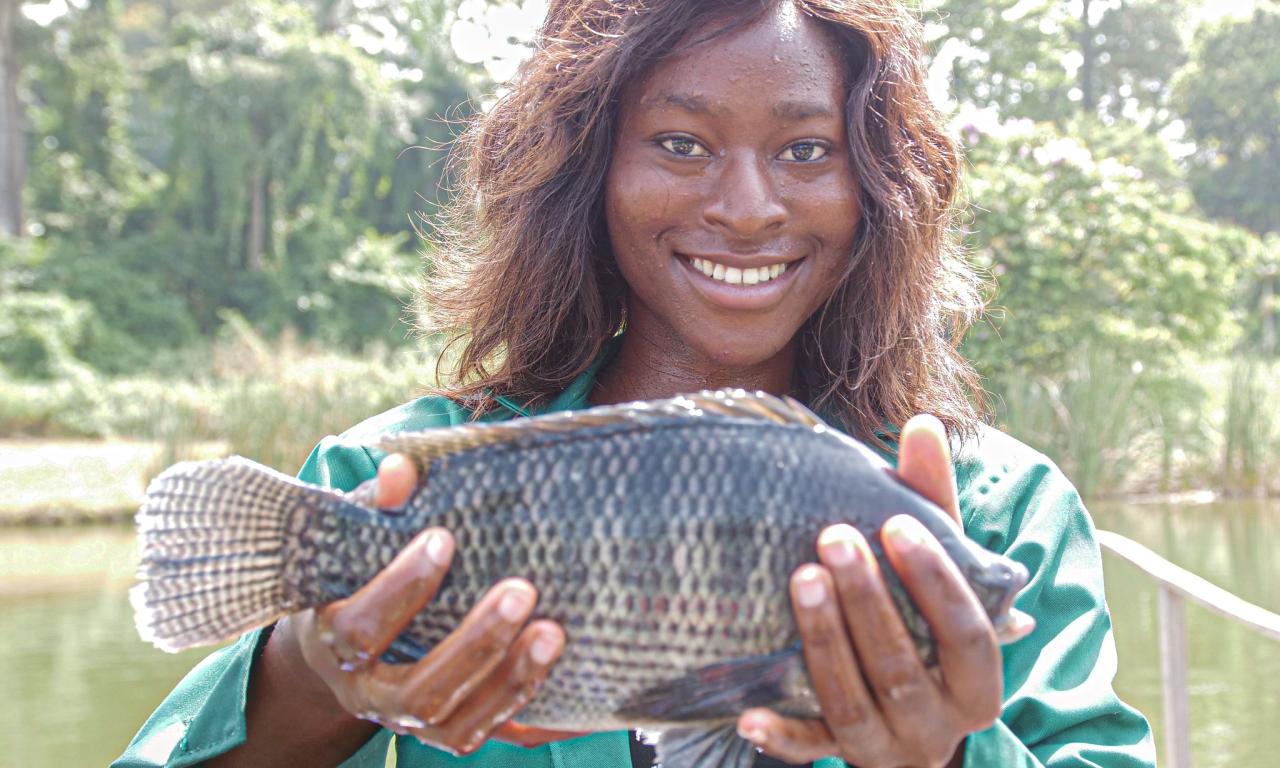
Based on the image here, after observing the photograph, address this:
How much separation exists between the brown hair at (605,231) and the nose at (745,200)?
0.19 metres

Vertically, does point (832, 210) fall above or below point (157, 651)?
above

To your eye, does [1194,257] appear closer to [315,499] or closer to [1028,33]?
[1028,33]

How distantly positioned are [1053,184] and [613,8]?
10.8 metres

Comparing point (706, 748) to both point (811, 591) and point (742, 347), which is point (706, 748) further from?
point (742, 347)

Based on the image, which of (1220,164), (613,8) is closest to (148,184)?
(1220,164)

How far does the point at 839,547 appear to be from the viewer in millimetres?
1344

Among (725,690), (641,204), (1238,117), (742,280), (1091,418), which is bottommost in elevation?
(1091,418)

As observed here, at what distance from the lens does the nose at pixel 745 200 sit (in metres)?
1.89

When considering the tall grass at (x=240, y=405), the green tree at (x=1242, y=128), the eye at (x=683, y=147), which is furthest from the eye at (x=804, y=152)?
the green tree at (x=1242, y=128)

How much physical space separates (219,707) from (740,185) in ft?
3.54

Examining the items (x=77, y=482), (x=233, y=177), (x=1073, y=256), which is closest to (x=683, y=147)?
(x=1073, y=256)

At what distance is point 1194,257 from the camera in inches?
514

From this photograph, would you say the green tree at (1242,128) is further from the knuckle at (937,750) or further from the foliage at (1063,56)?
the knuckle at (937,750)

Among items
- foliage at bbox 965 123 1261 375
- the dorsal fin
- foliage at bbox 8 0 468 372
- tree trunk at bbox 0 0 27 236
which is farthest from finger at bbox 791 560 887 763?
tree trunk at bbox 0 0 27 236
